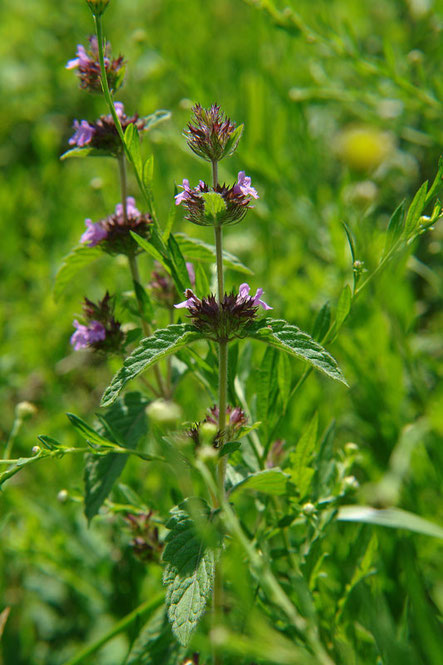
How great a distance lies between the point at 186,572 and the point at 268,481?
14 cm

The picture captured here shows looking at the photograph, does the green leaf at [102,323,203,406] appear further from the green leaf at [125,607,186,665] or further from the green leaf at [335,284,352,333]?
the green leaf at [125,607,186,665]

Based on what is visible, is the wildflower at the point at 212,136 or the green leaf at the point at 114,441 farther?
the green leaf at the point at 114,441

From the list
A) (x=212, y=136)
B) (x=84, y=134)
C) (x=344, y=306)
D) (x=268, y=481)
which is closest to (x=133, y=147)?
(x=212, y=136)

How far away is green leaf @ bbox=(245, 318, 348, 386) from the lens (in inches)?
25.7

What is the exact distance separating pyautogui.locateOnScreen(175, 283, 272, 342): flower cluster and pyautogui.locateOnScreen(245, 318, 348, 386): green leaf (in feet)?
0.06

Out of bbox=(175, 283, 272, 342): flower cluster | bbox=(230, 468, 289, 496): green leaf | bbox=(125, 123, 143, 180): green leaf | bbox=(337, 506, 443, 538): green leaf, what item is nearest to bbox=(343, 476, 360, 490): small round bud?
bbox=(337, 506, 443, 538): green leaf

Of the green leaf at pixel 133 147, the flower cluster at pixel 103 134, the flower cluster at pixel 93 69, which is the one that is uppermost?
the flower cluster at pixel 93 69

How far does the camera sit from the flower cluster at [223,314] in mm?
720

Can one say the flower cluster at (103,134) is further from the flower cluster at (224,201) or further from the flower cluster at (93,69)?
the flower cluster at (224,201)

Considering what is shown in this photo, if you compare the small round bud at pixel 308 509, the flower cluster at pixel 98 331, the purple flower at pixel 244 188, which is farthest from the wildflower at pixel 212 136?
the small round bud at pixel 308 509

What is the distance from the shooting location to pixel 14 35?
10.0 ft

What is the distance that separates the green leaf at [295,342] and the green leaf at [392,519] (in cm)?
25

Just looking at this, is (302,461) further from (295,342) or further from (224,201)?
(224,201)

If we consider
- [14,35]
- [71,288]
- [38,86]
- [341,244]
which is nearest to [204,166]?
[71,288]
